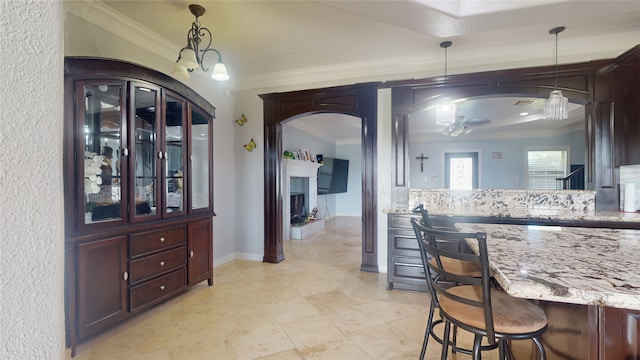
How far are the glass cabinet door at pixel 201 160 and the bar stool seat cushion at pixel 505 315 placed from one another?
2585 mm

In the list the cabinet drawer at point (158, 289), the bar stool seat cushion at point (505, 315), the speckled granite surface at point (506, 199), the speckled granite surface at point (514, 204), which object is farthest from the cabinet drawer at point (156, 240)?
the speckled granite surface at point (506, 199)

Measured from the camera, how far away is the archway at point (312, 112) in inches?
141

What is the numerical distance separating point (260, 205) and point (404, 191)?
76.6 inches

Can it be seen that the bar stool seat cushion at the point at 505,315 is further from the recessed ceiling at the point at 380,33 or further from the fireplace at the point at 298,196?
the fireplace at the point at 298,196

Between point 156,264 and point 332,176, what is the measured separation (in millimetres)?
5845

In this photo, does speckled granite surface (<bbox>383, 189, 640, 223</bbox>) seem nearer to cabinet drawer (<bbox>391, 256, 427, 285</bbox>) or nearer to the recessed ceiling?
cabinet drawer (<bbox>391, 256, 427, 285</bbox>)

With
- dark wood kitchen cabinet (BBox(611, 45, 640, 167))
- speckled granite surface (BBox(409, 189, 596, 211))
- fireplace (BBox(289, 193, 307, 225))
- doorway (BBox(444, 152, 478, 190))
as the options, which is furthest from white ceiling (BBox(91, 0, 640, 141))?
doorway (BBox(444, 152, 478, 190))

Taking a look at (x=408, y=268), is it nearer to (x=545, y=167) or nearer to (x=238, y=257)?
(x=238, y=257)

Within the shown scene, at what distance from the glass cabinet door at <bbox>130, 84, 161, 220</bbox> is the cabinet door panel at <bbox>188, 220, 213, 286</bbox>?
20.2 inches

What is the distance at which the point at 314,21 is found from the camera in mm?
2664

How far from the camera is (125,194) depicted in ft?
7.40

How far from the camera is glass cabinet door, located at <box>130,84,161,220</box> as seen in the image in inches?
93.7

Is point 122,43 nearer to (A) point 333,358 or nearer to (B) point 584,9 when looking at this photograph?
(A) point 333,358

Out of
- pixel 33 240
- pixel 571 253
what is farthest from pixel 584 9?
pixel 33 240
